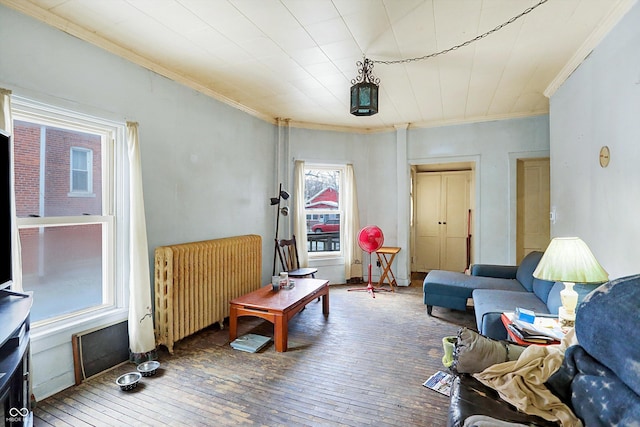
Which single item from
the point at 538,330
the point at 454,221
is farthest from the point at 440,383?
the point at 454,221

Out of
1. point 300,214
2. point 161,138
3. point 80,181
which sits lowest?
point 300,214

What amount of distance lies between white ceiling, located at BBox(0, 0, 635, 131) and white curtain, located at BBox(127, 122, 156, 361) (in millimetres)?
784

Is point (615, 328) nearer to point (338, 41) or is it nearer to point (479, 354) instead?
point (479, 354)

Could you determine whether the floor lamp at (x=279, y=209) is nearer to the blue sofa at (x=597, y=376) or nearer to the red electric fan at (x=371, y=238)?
the red electric fan at (x=371, y=238)

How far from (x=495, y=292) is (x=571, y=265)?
1.40 metres

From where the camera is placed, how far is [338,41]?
2549 millimetres

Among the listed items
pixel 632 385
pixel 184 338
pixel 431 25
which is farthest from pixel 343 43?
pixel 184 338

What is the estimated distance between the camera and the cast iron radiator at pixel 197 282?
289 centimetres

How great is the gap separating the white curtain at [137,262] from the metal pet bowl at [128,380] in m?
0.27

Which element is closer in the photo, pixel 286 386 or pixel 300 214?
pixel 286 386

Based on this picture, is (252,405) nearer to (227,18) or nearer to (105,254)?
(105,254)

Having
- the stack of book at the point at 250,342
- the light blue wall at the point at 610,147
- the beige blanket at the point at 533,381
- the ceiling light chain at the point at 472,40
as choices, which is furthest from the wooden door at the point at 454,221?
the beige blanket at the point at 533,381

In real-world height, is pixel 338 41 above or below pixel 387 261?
above

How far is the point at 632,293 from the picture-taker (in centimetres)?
127
